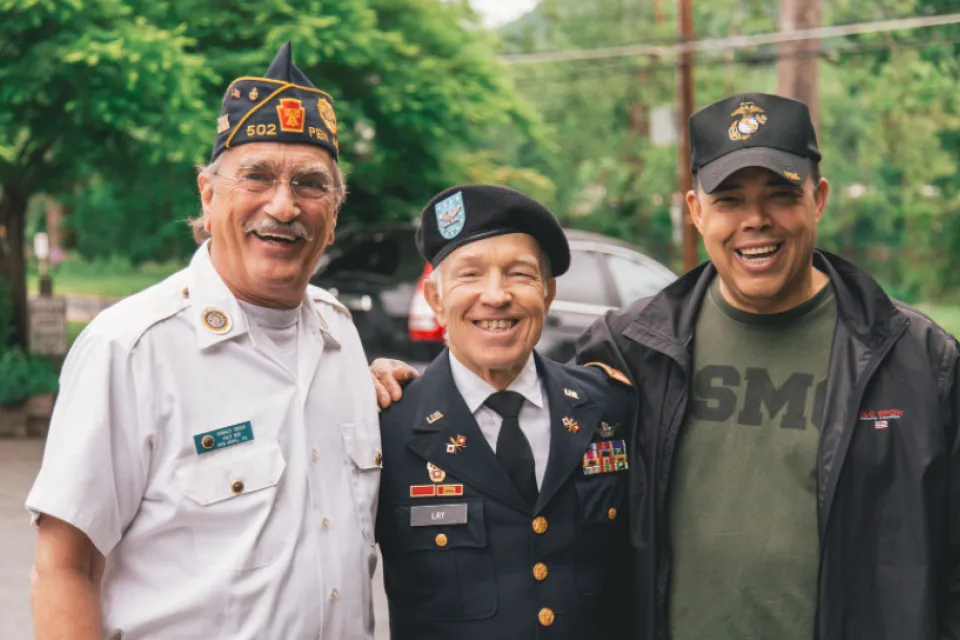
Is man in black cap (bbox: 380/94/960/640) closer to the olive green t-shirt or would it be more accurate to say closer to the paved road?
the olive green t-shirt

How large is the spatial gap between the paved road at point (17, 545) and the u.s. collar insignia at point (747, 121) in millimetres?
3379

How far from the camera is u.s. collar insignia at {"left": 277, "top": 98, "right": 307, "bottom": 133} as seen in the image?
7.68 feet

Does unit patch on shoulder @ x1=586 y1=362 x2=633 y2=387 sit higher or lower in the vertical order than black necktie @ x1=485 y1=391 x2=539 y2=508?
higher

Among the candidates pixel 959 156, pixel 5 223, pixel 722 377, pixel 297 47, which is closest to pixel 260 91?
pixel 722 377

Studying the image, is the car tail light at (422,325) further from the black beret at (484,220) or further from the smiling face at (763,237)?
the smiling face at (763,237)

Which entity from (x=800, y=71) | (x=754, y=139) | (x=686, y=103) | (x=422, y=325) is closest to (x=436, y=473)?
(x=754, y=139)

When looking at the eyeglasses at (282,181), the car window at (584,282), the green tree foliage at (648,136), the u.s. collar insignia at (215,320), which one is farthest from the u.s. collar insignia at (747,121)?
the green tree foliage at (648,136)

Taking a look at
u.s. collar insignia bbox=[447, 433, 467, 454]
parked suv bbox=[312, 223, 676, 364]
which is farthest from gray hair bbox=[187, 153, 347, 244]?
parked suv bbox=[312, 223, 676, 364]

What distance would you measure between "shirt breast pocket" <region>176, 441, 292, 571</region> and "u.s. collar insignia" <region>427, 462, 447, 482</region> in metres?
0.49

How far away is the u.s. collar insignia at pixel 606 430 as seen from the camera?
9.12ft

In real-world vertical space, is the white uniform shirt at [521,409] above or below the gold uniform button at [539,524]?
above

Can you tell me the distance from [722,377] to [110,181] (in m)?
10.2

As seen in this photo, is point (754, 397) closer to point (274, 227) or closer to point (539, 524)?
point (539, 524)

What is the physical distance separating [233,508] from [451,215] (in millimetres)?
931
